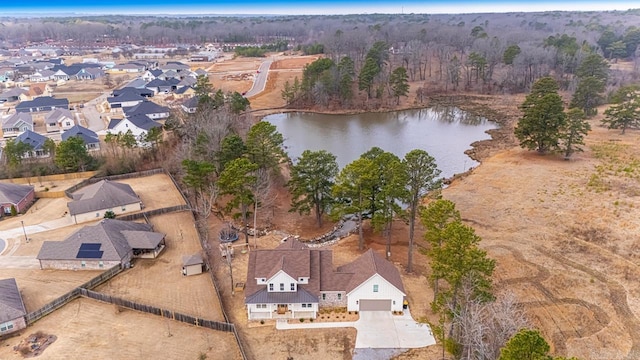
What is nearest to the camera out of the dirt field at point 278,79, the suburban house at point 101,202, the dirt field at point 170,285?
the dirt field at point 170,285

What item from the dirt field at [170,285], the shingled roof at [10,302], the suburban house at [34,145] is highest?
the suburban house at [34,145]

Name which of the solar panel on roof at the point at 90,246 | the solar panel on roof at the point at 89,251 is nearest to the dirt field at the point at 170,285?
the solar panel on roof at the point at 89,251

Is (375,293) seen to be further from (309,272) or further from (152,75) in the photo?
(152,75)

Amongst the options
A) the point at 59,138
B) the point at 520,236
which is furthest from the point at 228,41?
the point at 520,236

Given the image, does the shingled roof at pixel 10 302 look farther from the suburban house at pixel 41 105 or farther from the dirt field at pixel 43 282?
the suburban house at pixel 41 105

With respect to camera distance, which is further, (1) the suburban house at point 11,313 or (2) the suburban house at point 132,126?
(2) the suburban house at point 132,126
